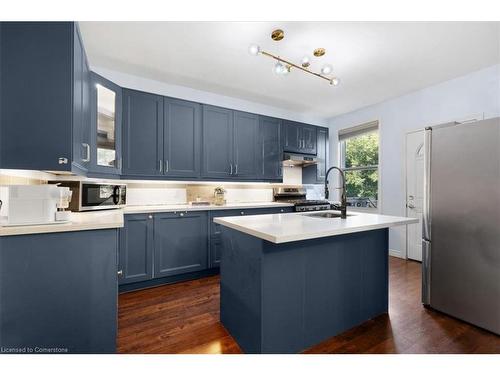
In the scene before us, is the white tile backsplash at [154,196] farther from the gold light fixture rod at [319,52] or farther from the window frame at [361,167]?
the window frame at [361,167]

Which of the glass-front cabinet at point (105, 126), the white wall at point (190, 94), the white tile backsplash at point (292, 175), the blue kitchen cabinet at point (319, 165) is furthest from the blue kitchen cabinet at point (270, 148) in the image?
the glass-front cabinet at point (105, 126)

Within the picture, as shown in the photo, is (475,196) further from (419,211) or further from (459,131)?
(419,211)

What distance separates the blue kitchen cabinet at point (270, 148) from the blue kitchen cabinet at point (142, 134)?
5.29ft

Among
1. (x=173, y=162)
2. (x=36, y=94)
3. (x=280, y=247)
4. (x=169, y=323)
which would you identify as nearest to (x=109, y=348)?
(x=169, y=323)

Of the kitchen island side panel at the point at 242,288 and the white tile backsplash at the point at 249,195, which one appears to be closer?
the kitchen island side panel at the point at 242,288

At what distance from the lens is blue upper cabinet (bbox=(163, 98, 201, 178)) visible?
121 inches

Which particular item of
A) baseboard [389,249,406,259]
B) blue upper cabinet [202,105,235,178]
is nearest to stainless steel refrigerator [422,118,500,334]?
baseboard [389,249,406,259]

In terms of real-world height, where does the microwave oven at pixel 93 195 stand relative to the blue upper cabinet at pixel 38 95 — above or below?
below

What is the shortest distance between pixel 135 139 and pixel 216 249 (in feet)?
5.73

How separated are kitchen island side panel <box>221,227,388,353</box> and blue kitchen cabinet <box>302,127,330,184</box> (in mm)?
2696

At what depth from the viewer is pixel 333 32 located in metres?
2.21

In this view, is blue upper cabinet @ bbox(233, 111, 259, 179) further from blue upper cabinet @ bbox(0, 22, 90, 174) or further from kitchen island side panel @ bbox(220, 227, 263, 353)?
blue upper cabinet @ bbox(0, 22, 90, 174)

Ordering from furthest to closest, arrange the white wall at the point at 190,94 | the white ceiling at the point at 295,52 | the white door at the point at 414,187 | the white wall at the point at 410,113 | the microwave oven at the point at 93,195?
the white door at the point at 414,187
the white wall at the point at 190,94
the white wall at the point at 410,113
the microwave oven at the point at 93,195
the white ceiling at the point at 295,52

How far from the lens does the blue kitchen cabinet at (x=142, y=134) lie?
2822 mm
